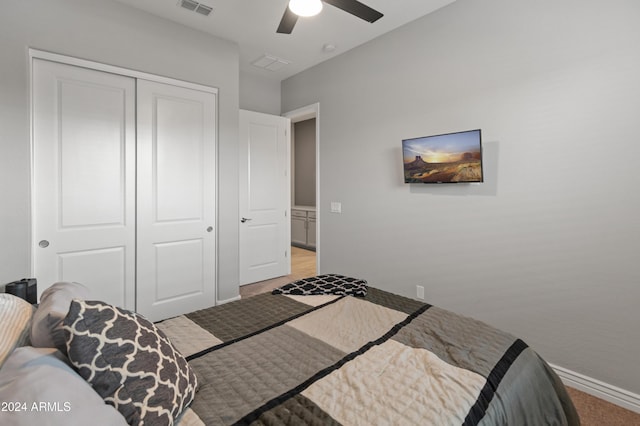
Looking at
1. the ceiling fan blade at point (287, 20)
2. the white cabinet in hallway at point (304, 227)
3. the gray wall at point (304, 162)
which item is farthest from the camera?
the gray wall at point (304, 162)

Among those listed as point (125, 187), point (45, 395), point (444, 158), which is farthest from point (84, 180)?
point (444, 158)

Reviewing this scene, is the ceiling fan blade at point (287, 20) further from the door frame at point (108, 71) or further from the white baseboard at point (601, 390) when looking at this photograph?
the white baseboard at point (601, 390)

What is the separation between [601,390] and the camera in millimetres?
2049

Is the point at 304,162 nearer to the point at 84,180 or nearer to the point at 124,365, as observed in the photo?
the point at 84,180

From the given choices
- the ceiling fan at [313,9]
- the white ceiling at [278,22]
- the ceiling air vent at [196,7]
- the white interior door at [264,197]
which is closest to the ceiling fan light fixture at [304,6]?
the ceiling fan at [313,9]

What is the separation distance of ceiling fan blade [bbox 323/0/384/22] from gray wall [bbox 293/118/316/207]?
4744 millimetres

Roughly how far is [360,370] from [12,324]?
124 centimetres

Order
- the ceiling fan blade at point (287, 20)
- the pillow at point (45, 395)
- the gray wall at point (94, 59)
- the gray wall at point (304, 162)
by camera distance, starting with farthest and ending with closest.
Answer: the gray wall at point (304, 162) < the gray wall at point (94, 59) < the ceiling fan blade at point (287, 20) < the pillow at point (45, 395)

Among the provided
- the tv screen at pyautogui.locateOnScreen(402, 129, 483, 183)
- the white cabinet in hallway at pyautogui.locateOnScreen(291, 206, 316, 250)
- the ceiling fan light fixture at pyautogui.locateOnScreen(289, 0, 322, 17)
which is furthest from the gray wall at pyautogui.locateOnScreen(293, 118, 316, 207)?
the ceiling fan light fixture at pyautogui.locateOnScreen(289, 0, 322, 17)

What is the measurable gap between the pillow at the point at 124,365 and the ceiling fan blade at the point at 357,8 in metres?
2.01

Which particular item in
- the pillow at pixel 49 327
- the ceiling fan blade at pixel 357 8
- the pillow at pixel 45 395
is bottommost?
the pillow at pixel 45 395

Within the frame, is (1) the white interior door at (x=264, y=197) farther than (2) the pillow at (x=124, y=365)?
Yes

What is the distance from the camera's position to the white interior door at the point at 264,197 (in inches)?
166

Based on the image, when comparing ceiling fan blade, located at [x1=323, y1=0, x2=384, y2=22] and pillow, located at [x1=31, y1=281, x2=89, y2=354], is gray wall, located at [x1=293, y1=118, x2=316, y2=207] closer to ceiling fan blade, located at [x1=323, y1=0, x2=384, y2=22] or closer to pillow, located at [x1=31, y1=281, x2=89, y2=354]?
ceiling fan blade, located at [x1=323, y1=0, x2=384, y2=22]
